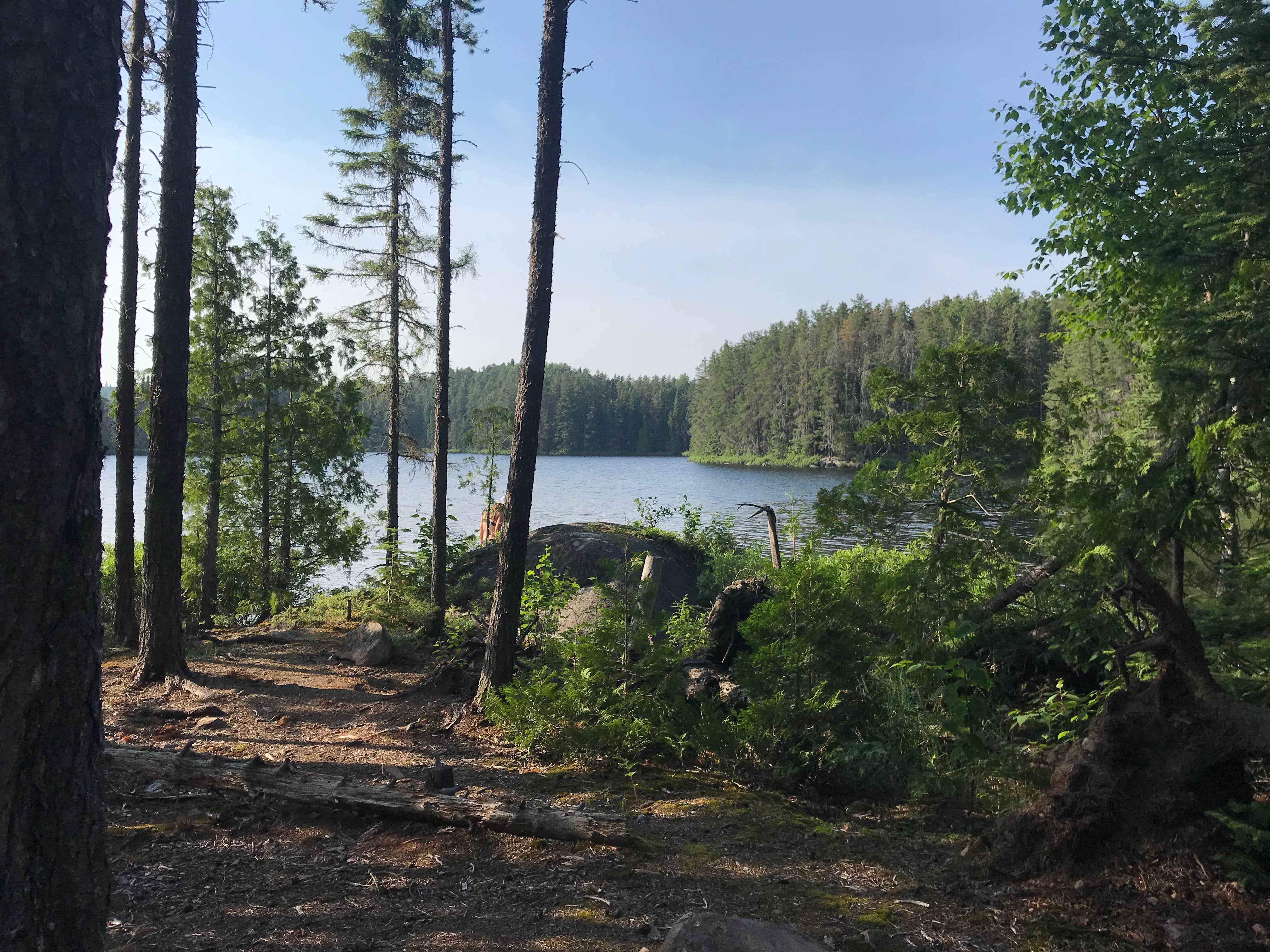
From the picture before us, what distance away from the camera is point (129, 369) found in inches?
393

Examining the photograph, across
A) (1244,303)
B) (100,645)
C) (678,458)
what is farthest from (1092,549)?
(678,458)

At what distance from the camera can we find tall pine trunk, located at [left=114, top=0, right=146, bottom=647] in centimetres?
962

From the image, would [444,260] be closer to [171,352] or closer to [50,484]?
[171,352]

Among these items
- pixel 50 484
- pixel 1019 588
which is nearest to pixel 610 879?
pixel 50 484

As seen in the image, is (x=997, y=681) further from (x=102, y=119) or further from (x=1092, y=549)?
(x=102, y=119)

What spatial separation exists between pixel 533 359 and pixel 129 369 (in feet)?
20.9

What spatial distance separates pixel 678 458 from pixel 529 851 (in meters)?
99.2

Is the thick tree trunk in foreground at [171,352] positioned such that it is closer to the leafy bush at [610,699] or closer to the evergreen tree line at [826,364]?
the leafy bush at [610,699]

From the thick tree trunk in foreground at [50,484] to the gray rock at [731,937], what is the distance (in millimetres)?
1841

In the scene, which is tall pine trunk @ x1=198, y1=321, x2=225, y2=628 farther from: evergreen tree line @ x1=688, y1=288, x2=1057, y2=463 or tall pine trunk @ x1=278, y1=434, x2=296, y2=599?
evergreen tree line @ x1=688, y1=288, x2=1057, y2=463

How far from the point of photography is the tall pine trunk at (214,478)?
1402 centimetres

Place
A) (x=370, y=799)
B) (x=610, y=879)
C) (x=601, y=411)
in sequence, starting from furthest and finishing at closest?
(x=601, y=411), (x=370, y=799), (x=610, y=879)

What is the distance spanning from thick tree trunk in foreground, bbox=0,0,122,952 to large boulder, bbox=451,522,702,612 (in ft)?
29.8

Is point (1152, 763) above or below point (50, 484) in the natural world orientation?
below
